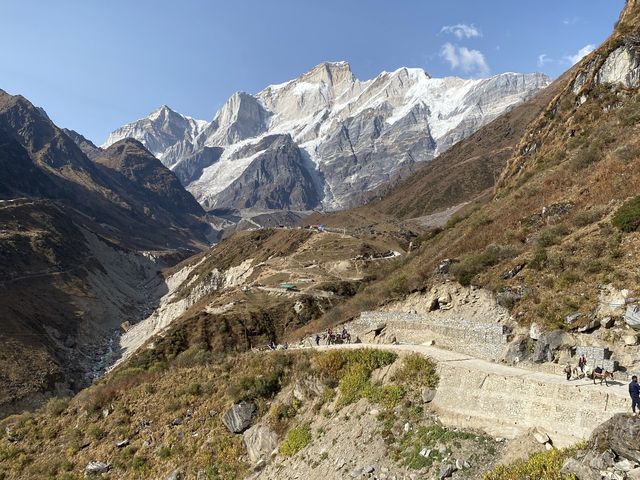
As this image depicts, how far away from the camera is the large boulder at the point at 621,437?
1002cm

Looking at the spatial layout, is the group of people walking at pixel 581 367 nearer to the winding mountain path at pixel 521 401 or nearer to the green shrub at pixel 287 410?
the winding mountain path at pixel 521 401

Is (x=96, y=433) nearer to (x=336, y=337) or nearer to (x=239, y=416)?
(x=239, y=416)

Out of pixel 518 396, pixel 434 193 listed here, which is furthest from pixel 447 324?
pixel 434 193

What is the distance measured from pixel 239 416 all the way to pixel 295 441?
3.66 metres

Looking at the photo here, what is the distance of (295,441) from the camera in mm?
19000

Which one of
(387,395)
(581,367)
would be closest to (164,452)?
(387,395)

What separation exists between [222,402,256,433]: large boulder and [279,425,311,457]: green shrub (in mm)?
2611

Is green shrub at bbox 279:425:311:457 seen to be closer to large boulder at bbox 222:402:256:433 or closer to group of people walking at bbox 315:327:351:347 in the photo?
large boulder at bbox 222:402:256:433

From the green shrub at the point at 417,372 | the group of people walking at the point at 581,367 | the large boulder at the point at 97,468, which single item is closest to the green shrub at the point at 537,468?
the group of people walking at the point at 581,367

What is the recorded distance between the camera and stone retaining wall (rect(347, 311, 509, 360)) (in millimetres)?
20672

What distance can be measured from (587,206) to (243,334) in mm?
40378

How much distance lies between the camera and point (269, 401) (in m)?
22.0

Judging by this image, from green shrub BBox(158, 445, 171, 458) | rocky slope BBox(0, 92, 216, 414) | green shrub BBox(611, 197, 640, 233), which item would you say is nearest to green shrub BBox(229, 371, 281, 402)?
green shrub BBox(158, 445, 171, 458)

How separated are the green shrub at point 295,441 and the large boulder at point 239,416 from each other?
261 cm
